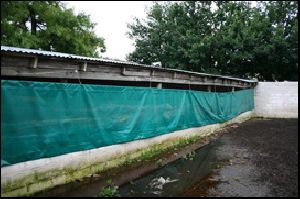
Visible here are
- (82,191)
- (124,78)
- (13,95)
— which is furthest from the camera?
(124,78)

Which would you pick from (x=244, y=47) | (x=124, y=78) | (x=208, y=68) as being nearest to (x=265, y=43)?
(x=244, y=47)

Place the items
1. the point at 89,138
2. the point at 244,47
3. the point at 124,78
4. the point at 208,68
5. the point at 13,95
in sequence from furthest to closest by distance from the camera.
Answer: the point at 208,68, the point at 244,47, the point at 124,78, the point at 89,138, the point at 13,95

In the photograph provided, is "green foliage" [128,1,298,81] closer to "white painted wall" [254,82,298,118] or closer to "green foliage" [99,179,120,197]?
"white painted wall" [254,82,298,118]

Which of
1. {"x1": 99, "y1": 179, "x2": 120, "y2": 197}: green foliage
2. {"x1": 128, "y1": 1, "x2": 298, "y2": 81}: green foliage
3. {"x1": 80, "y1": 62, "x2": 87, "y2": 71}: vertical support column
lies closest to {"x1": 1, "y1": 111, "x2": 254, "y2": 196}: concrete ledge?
{"x1": 99, "y1": 179, "x2": 120, "y2": 197}: green foliage

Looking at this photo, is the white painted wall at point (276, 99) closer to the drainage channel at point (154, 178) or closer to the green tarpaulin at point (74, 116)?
the green tarpaulin at point (74, 116)

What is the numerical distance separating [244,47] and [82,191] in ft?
66.7

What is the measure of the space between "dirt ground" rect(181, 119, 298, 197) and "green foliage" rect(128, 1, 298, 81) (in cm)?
1209

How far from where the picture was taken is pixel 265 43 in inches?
922

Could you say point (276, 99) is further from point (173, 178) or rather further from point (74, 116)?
point (74, 116)

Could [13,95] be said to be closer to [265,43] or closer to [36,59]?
[36,59]

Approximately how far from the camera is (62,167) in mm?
6359

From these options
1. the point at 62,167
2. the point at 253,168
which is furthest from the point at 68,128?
the point at 253,168

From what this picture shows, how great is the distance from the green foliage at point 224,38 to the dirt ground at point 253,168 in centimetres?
1209

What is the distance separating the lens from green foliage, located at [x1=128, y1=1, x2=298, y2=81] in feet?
75.9
